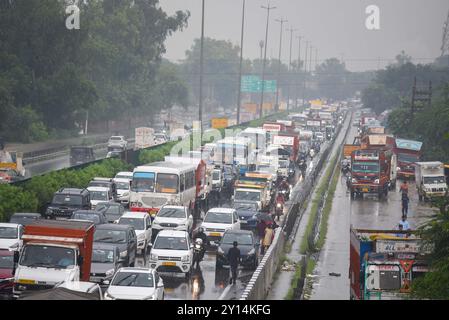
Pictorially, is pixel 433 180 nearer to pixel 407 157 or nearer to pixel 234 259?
pixel 407 157

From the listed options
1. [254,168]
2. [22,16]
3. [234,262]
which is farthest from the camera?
[22,16]

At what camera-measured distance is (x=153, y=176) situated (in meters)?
41.2

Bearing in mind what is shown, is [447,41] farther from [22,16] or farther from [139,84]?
[22,16]

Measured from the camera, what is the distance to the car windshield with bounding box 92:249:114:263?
2789 cm

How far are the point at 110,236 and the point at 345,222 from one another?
66.8ft

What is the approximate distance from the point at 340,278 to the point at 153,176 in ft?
35.4

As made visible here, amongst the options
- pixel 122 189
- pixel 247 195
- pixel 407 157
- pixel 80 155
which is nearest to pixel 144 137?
pixel 80 155

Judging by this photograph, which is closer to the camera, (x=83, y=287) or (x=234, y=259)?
(x=83, y=287)

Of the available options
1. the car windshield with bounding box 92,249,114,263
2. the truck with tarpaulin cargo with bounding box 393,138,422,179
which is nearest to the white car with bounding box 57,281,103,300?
the car windshield with bounding box 92,249,114,263

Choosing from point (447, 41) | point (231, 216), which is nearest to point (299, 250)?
point (231, 216)

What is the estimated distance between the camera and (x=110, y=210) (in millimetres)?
38281

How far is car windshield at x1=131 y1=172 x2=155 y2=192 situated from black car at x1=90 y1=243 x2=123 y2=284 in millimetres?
12044

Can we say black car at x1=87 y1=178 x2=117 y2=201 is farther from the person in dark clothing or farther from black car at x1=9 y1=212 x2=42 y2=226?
the person in dark clothing

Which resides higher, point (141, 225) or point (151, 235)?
point (141, 225)
